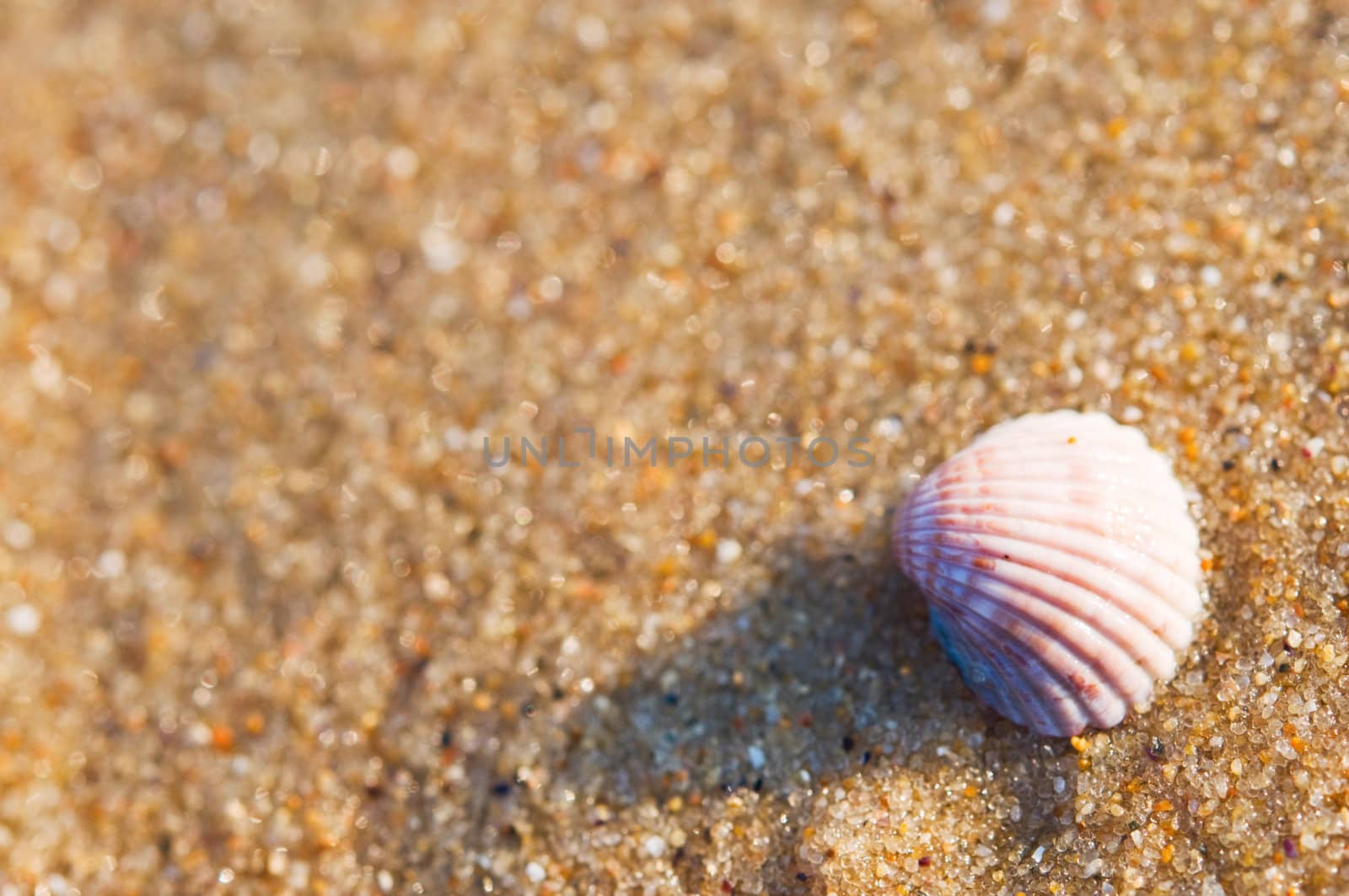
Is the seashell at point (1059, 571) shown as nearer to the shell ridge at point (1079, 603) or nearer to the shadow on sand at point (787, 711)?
Answer: the shell ridge at point (1079, 603)

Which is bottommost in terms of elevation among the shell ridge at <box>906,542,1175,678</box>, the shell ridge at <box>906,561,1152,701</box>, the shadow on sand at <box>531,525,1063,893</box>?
the shadow on sand at <box>531,525,1063,893</box>

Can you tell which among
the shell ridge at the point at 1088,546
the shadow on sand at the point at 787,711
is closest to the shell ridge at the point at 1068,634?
the shell ridge at the point at 1088,546

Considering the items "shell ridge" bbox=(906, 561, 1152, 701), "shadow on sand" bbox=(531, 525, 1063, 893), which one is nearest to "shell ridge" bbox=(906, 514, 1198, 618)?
"shell ridge" bbox=(906, 561, 1152, 701)

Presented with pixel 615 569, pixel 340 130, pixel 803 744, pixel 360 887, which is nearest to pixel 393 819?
pixel 360 887

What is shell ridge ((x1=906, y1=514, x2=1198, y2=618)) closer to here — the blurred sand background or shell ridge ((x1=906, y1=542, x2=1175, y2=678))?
shell ridge ((x1=906, y1=542, x2=1175, y2=678))

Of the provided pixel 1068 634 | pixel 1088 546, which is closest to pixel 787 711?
pixel 1068 634

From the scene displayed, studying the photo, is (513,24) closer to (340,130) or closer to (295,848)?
(340,130)
